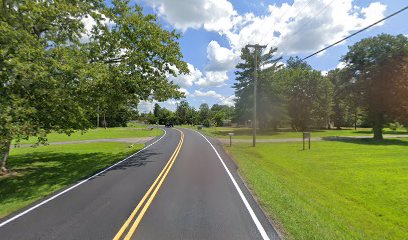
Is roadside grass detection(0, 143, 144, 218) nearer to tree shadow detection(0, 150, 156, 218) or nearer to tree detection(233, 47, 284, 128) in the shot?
tree shadow detection(0, 150, 156, 218)

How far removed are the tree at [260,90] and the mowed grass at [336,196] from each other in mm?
35145

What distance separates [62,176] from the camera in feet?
54.9

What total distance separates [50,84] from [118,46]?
7174mm

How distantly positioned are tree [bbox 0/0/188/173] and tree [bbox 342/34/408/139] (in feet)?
102

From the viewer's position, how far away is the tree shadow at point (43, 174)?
43.3ft

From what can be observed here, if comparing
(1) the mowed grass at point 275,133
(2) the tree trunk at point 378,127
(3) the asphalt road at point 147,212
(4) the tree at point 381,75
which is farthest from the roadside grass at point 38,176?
(2) the tree trunk at point 378,127

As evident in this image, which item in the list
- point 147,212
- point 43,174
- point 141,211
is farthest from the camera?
point 43,174

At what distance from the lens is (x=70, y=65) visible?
16.0 metres

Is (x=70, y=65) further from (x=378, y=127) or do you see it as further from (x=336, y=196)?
(x=378, y=127)

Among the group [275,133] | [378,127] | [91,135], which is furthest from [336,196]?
[91,135]

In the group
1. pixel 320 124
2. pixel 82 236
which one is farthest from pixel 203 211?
pixel 320 124

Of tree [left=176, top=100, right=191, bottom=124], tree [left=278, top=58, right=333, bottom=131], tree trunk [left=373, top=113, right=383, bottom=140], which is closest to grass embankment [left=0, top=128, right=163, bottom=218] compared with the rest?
tree trunk [left=373, top=113, right=383, bottom=140]

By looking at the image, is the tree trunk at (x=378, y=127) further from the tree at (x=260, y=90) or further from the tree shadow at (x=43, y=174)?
the tree shadow at (x=43, y=174)

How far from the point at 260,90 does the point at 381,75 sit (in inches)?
837
